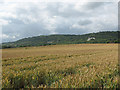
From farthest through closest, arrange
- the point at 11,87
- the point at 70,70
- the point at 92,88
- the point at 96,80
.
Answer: the point at 70,70
the point at 96,80
the point at 11,87
the point at 92,88

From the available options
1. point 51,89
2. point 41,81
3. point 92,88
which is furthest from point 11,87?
point 92,88

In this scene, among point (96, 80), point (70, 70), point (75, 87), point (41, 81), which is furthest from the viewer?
point (70, 70)

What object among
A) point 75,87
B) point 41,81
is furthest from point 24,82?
point 75,87

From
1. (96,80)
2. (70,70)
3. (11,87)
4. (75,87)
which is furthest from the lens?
(70,70)

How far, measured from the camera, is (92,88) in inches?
148

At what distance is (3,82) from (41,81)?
162cm

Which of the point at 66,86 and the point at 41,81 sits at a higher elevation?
the point at 66,86

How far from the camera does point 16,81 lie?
4512 mm

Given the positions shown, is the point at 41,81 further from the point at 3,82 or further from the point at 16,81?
the point at 3,82

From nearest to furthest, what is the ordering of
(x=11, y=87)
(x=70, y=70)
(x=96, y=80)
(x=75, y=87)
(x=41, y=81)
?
(x=75, y=87) → (x=11, y=87) → (x=96, y=80) → (x=41, y=81) → (x=70, y=70)

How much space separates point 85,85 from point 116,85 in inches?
53.4

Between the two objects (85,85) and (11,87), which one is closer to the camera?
(85,85)

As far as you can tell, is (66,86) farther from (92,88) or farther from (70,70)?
(70,70)

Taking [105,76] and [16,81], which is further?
[105,76]
